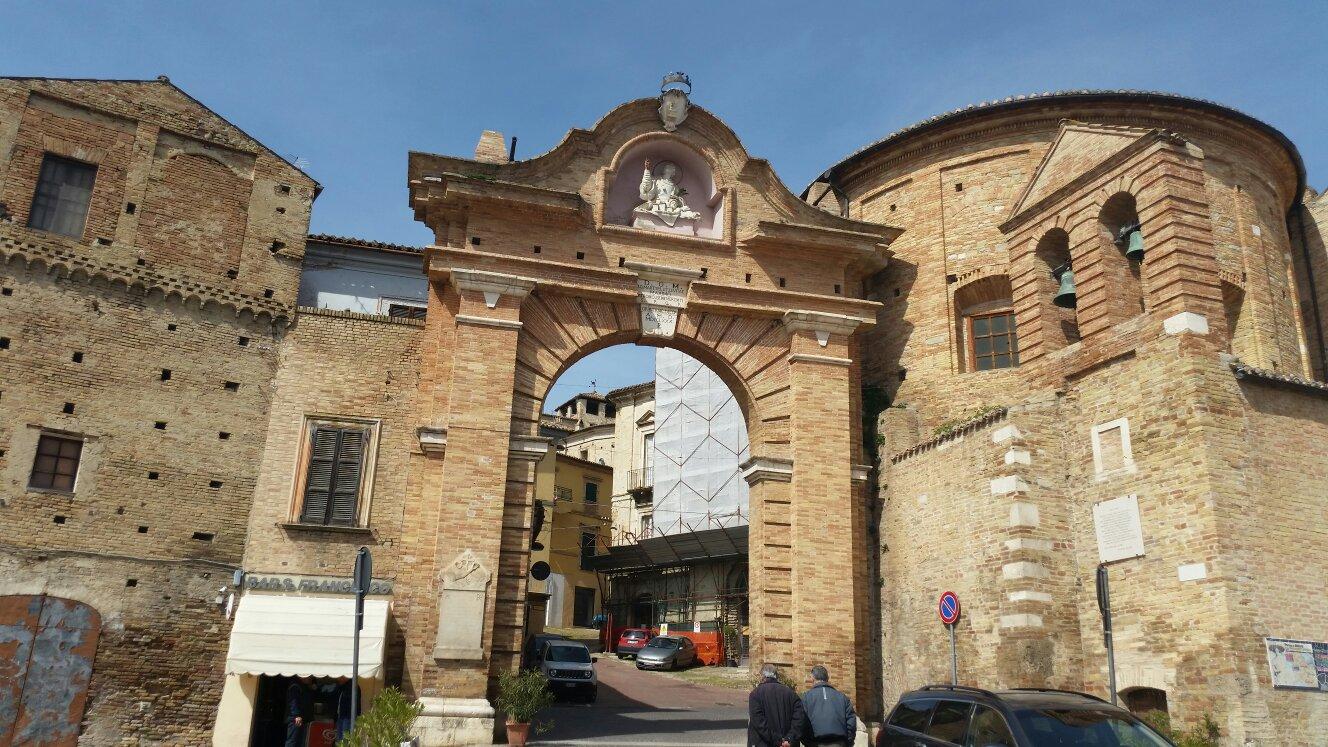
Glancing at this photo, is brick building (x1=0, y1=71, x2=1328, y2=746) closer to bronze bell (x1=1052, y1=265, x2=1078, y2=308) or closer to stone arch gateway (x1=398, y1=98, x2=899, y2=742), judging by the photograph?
stone arch gateway (x1=398, y1=98, x2=899, y2=742)

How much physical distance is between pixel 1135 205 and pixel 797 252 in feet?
18.3

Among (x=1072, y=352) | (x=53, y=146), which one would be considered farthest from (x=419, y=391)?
(x=1072, y=352)

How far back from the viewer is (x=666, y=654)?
29047mm

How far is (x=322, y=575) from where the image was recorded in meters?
15.0

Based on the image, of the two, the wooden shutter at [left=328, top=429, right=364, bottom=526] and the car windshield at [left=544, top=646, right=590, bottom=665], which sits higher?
the wooden shutter at [left=328, top=429, right=364, bottom=526]

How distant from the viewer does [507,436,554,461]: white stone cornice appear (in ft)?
51.8

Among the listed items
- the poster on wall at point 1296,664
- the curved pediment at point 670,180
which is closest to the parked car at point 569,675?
the curved pediment at point 670,180

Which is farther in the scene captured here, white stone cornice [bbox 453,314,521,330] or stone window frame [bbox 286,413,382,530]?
white stone cornice [bbox 453,314,521,330]

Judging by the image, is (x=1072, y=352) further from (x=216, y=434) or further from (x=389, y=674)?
(x=216, y=434)

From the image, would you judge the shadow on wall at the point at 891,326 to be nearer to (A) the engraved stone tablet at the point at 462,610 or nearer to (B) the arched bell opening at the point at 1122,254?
(B) the arched bell opening at the point at 1122,254

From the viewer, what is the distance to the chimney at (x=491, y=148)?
18.0 metres

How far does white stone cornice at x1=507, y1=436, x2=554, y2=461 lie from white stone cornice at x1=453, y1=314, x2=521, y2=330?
182cm

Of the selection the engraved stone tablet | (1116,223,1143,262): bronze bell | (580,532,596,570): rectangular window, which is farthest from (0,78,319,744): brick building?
(580,532,596,570): rectangular window

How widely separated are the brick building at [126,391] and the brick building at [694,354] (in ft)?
0.17
